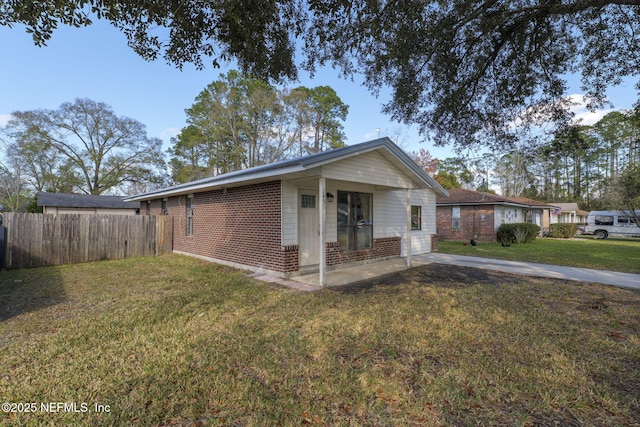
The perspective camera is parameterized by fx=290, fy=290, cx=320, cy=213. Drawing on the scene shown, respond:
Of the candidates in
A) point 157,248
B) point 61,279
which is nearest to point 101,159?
point 157,248

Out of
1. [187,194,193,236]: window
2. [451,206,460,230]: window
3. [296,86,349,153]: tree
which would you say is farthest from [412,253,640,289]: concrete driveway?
[296,86,349,153]: tree

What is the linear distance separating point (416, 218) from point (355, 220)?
4.60 meters

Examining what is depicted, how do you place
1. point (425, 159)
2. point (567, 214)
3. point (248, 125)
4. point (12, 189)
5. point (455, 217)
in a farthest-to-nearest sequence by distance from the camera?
point (567, 214), point (425, 159), point (12, 189), point (248, 125), point (455, 217)

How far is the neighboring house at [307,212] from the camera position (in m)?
7.17

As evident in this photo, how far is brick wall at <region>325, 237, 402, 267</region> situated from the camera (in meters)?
8.66

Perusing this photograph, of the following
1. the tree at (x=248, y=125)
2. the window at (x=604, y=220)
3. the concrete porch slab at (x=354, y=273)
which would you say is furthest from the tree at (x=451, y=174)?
the concrete porch slab at (x=354, y=273)

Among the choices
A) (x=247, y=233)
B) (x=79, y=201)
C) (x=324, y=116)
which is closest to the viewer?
(x=247, y=233)

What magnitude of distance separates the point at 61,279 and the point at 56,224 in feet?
10.7

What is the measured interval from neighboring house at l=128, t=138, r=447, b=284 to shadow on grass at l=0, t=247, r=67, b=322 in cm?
412

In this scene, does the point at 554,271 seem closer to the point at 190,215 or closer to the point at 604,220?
the point at 190,215

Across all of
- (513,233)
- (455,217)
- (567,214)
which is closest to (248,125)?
(455,217)

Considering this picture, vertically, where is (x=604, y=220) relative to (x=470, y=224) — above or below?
above

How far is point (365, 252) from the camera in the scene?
385 inches

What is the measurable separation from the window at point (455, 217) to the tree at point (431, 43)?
44.6 feet
